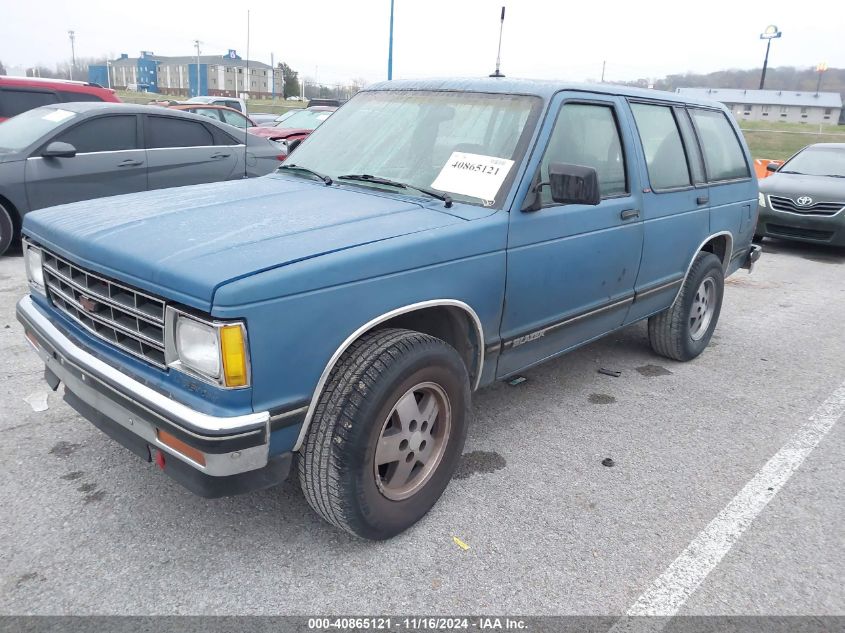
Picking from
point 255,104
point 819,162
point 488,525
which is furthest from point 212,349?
point 255,104

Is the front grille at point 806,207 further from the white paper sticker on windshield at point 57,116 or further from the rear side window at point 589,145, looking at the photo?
the white paper sticker on windshield at point 57,116

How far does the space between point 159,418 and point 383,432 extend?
2.76 ft

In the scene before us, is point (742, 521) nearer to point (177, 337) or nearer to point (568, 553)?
point (568, 553)

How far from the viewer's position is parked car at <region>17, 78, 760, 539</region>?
7.48 ft

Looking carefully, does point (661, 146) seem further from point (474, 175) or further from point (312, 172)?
point (312, 172)

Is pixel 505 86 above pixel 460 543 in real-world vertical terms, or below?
above

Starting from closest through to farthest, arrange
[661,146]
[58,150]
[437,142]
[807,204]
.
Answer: [437,142]
[661,146]
[58,150]
[807,204]

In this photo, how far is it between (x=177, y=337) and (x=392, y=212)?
1098 mm

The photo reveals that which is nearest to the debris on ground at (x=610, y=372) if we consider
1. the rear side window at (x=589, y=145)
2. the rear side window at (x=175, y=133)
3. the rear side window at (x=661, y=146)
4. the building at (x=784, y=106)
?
the rear side window at (x=661, y=146)

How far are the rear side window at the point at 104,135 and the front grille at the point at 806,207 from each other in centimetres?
848

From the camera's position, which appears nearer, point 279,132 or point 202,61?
point 279,132

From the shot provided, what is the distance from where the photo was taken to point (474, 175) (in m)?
3.23

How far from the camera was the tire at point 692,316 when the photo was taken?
4836 millimetres

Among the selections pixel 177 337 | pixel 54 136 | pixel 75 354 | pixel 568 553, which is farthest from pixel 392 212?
pixel 54 136
